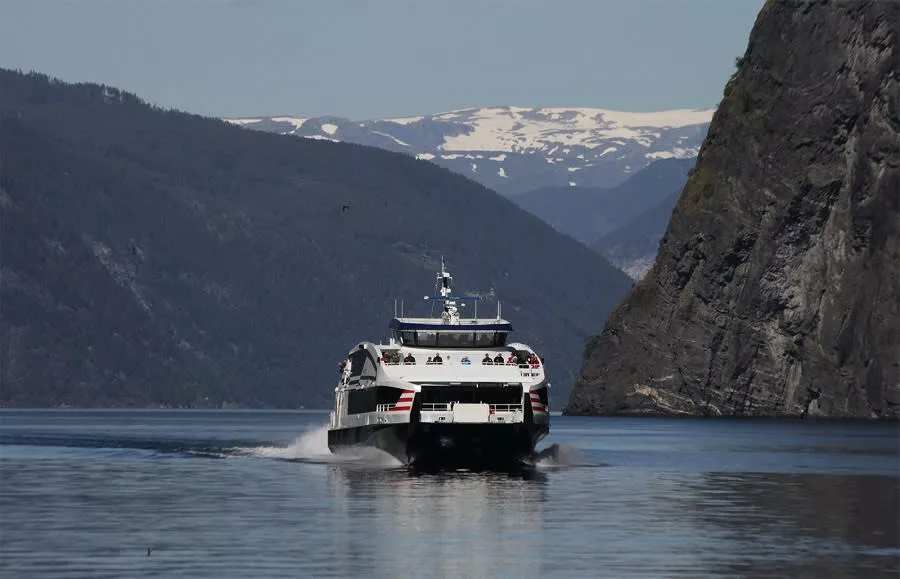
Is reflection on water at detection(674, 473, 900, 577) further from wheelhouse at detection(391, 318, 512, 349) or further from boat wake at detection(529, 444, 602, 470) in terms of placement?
wheelhouse at detection(391, 318, 512, 349)

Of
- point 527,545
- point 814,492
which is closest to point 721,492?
point 814,492

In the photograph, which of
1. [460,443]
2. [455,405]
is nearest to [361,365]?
[455,405]

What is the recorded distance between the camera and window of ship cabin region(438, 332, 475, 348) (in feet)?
391

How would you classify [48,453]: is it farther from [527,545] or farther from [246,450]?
[527,545]

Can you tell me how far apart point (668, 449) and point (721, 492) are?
57351mm

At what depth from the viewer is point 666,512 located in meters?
78.9

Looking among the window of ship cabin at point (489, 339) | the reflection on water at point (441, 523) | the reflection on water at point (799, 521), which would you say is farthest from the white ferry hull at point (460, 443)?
the reflection on water at point (799, 521)

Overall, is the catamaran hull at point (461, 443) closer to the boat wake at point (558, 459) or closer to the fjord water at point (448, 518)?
the fjord water at point (448, 518)

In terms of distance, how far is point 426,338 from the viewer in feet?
391

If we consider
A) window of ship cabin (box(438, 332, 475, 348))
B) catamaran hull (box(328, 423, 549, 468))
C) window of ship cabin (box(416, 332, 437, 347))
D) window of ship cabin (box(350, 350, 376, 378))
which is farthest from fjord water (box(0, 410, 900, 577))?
window of ship cabin (box(438, 332, 475, 348))

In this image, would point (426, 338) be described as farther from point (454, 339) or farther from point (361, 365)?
point (361, 365)

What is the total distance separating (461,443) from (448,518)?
113 feet

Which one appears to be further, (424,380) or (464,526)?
(424,380)

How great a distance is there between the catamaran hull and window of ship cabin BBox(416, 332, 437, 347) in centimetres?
761
